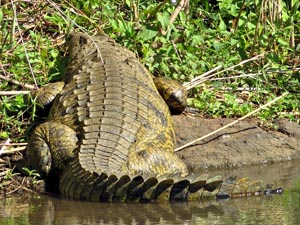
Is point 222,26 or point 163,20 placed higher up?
point 222,26

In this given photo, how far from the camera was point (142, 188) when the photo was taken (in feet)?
18.0

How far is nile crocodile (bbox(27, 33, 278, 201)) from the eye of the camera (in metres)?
5.51

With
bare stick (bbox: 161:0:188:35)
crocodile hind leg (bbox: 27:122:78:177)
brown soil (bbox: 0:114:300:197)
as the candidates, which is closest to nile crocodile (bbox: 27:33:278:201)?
crocodile hind leg (bbox: 27:122:78:177)

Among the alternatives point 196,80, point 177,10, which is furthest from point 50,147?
point 177,10

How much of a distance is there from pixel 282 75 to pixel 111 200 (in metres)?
3.15

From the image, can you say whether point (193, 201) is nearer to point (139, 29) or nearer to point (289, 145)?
point (289, 145)

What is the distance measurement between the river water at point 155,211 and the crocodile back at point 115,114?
0.34 m

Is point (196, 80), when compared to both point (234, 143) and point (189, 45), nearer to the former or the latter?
point (189, 45)

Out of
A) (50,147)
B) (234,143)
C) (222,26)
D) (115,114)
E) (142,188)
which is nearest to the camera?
(142,188)

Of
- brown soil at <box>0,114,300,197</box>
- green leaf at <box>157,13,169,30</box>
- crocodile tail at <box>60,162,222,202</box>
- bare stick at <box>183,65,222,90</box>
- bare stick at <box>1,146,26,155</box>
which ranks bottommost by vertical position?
crocodile tail at <box>60,162,222,202</box>

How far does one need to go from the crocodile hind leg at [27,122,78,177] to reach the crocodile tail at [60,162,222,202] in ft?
1.50

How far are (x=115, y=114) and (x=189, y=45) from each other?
1.90 metres

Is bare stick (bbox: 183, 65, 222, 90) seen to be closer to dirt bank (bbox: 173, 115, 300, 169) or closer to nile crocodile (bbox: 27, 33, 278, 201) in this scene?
dirt bank (bbox: 173, 115, 300, 169)

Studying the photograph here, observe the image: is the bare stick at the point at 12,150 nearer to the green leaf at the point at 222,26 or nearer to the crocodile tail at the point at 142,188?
the crocodile tail at the point at 142,188
